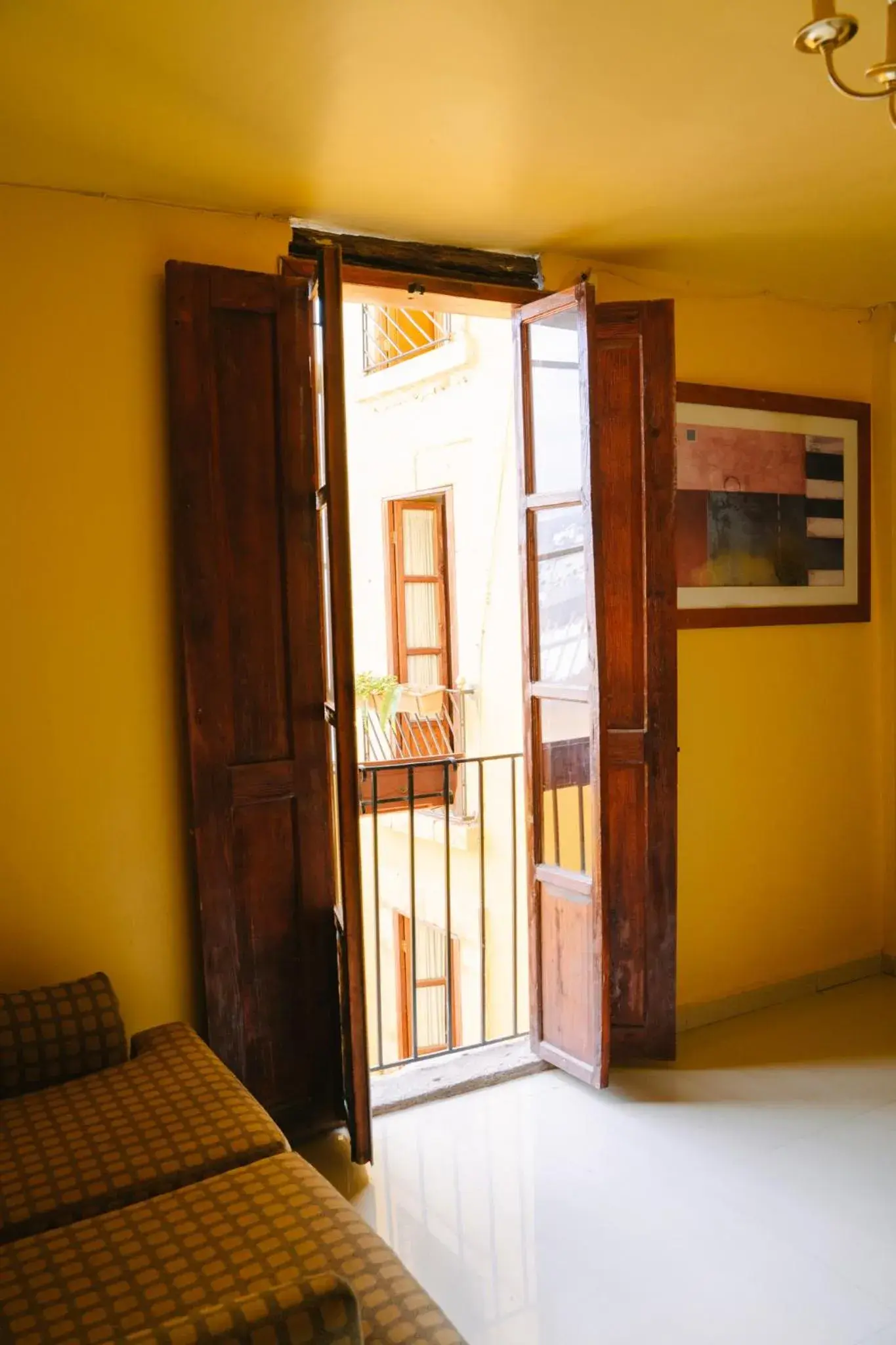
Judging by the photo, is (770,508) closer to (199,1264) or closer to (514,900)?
(514,900)

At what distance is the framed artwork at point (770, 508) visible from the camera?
3.57 m

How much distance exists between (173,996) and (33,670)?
99cm

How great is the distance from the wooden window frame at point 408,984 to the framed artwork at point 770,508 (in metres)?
3.64

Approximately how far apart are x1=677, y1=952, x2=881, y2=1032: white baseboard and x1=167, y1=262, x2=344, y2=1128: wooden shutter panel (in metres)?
1.46

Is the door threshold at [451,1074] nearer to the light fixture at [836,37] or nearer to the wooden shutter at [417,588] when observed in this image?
the light fixture at [836,37]

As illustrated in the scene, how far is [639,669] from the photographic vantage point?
3.26 m

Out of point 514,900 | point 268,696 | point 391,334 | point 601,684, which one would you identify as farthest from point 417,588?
point 268,696

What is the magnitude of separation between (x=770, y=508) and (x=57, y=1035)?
3.00 metres

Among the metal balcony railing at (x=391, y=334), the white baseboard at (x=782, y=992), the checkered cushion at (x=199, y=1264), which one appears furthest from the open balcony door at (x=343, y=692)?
the metal balcony railing at (x=391, y=334)

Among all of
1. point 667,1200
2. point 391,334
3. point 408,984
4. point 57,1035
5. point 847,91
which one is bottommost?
point 408,984

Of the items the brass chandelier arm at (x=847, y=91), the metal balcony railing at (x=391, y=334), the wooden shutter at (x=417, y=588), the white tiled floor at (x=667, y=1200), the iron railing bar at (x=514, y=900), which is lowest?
the white tiled floor at (x=667, y=1200)

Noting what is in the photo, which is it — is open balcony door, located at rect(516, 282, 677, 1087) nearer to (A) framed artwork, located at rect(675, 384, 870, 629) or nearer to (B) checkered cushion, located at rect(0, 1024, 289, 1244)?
(A) framed artwork, located at rect(675, 384, 870, 629)

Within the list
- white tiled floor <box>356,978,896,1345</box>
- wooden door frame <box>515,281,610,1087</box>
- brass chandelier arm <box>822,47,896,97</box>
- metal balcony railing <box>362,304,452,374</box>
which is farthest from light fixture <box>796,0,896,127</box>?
metal balcony railing <box>362,304,452,374</box>

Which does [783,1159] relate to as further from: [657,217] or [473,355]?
[473,355]
